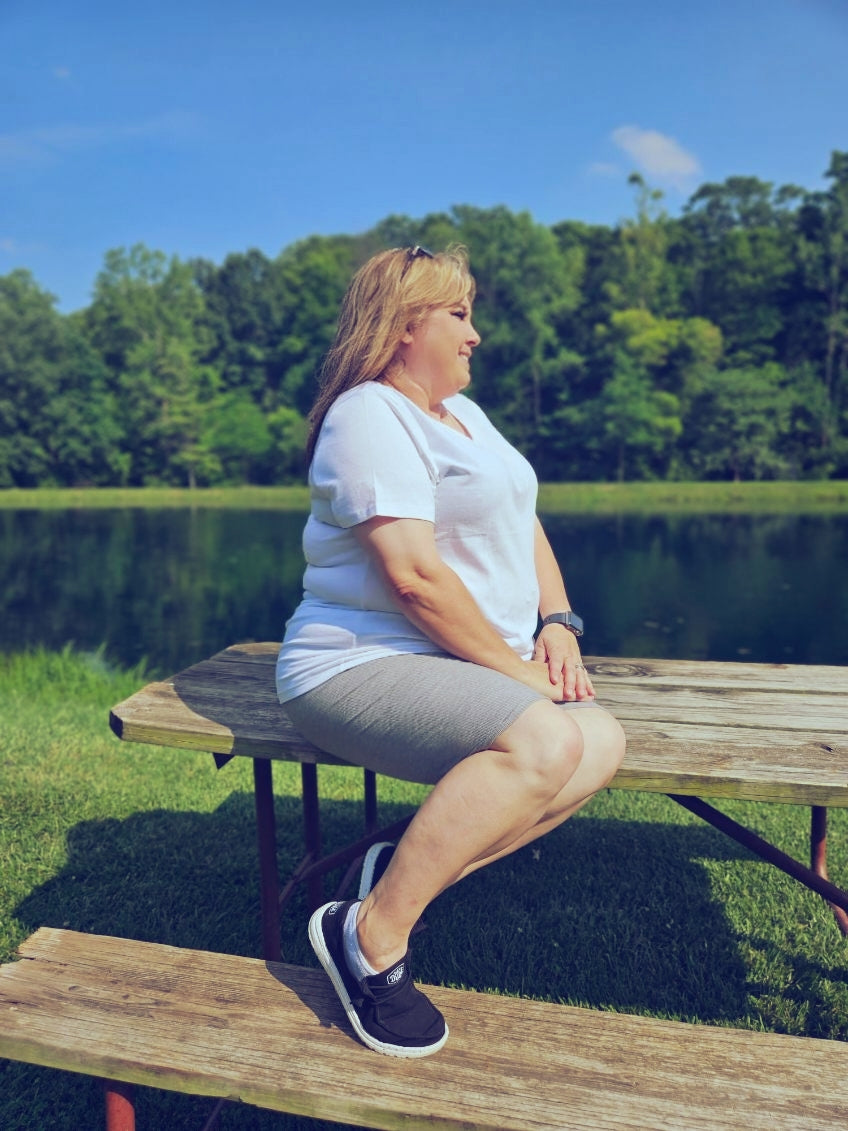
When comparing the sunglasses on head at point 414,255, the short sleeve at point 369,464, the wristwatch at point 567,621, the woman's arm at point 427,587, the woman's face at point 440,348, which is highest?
the sunglasses on head at point 414,255

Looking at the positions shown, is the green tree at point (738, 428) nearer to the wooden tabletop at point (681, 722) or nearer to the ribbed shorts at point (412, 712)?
the wooden tabletop at point (681, 722)

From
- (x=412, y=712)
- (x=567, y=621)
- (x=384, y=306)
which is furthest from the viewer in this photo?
(x=567, y=621)

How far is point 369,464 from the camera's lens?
83.7 inches

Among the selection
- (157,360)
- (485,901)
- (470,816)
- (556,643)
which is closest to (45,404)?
(157,360)

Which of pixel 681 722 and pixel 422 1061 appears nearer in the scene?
pixel 422 1061

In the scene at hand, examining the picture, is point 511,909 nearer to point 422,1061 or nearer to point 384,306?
point 422,1061

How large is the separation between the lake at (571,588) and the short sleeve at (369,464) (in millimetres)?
8869

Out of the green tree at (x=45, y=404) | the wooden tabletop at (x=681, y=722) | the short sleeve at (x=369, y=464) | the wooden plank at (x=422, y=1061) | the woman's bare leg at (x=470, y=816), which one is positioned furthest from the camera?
the green tree at (x=45, y=404)

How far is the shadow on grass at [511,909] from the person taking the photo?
2816 mm

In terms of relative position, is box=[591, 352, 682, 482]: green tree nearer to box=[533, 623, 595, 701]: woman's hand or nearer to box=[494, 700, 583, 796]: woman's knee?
box=[533, 623, 595, 701]: woman's hand

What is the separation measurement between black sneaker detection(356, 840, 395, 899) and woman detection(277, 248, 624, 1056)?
0.01 m

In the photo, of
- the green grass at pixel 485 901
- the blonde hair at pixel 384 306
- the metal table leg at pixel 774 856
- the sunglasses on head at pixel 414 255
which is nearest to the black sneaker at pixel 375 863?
the green grass at pixel 485 901

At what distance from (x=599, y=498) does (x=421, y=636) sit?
39.0 metres

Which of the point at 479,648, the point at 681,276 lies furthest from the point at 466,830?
the point at 681,276
